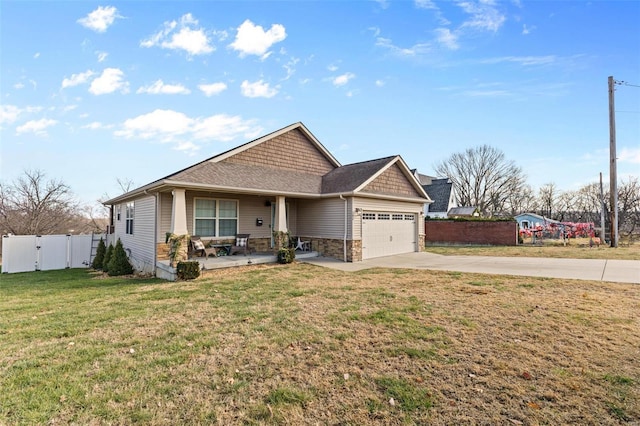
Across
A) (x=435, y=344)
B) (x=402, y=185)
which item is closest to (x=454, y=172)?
(x=402, y=185)

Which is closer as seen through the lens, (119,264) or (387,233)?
(119,264)

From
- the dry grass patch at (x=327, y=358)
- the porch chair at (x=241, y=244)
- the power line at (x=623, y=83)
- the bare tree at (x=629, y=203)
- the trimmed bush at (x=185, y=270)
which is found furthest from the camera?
the bare tree at (x=629, y=203)

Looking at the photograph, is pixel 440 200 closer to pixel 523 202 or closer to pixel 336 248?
pixel 523 202

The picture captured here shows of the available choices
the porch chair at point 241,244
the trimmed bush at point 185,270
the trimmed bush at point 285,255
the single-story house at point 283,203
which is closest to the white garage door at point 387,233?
the single-story house at point 283,203

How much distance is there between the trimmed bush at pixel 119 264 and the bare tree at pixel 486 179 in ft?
142

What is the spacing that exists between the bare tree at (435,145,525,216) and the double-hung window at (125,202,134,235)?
4250 cm

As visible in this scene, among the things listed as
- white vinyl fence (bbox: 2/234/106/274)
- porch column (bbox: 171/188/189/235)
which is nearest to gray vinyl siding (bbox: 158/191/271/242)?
porch column (bbox: 171/188/189/235)

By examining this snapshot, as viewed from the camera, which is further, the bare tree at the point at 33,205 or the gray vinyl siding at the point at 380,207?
the bare tree at the point at 33,205

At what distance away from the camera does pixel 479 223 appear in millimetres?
22438

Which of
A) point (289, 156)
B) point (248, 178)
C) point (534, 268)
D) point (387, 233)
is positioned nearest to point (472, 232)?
point (387, 233)

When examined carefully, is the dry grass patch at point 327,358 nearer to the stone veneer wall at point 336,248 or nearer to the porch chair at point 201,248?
the porch chair at point 201,248

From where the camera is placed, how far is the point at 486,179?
43938 millimetres

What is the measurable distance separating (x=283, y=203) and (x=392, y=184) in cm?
577

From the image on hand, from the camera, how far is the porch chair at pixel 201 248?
11.7m
